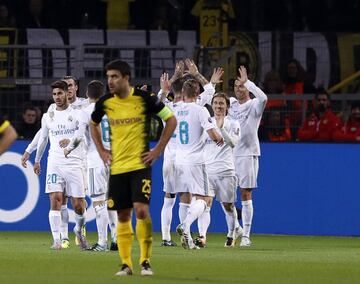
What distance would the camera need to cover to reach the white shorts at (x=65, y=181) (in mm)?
17844

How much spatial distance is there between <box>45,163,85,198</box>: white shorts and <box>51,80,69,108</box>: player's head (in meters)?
0.86

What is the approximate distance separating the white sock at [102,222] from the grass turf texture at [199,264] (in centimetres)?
40

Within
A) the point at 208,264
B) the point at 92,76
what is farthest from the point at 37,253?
the point at 92,76

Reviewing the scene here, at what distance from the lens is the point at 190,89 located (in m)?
17.6

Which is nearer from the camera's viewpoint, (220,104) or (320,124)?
(220,104)

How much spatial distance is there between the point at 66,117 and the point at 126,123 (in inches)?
187

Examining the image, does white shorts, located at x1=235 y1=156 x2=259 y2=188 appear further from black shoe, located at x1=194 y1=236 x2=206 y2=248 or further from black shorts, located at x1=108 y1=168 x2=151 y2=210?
black shorts, located at x1=108 y1=168 x2=151 y2=210

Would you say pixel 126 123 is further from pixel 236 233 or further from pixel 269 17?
pixel 269 17

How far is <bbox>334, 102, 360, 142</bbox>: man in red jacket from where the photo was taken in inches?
880

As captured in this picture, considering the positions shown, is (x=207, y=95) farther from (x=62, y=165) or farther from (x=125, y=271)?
(x=125, y=271)

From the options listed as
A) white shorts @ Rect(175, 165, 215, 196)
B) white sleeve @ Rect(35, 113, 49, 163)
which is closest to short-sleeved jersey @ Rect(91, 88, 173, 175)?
white shorts @ Rect(175, 165, 215, 196)

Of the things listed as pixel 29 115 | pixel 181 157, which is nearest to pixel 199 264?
pixel 181 157

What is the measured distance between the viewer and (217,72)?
63.3ft

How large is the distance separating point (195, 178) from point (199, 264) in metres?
3.49
